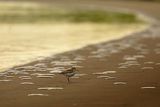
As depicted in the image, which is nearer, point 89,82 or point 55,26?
point 89,82

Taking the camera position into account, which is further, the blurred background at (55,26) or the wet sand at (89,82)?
the blurred background at (55,26)

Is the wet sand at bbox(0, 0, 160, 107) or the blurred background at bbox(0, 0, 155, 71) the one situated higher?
the blurred background at bbox(0, 0, 155, 71)

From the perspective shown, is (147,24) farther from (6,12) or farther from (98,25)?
(6,12)

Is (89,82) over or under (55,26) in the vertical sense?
under

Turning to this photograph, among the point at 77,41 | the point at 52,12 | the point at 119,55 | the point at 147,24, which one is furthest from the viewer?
the point at 52,12

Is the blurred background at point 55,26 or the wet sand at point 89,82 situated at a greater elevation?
the blurred background at point 55,26

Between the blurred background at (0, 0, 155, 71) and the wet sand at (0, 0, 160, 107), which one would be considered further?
the blurred background at (0, 0, 155, 71)

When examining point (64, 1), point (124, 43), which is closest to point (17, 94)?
point (124, 43)

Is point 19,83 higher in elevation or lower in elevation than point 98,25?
lower
